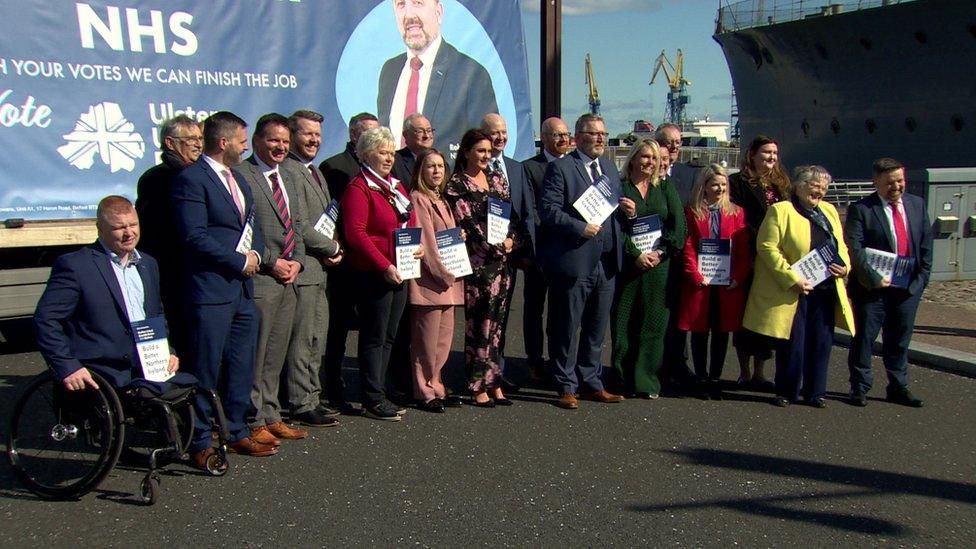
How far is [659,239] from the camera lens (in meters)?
5.95

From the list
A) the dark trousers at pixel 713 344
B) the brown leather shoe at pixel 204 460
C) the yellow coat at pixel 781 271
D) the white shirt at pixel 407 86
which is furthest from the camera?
the white shirt at pixel 407 86

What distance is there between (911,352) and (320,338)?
507 centimetres

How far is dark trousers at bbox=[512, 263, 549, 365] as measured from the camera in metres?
6.51

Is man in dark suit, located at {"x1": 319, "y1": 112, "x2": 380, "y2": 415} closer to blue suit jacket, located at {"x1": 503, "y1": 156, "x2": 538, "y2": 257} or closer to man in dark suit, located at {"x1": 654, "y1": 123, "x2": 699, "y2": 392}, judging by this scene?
blue suit jacket, located at {"x1": 503, "y1": 156, "x2": 538, "y2": 257}

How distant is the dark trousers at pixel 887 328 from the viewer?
5.99 metres

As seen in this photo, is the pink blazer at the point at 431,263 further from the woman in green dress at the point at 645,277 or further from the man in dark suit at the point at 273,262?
the woman in green dress at the point at 645,277

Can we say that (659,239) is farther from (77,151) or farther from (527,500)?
(77,151)

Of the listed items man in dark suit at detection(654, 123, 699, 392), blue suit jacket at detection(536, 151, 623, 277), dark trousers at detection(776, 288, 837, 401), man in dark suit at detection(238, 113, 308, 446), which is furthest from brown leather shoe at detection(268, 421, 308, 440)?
dark trousers at detection(776, 288, 837, 401)

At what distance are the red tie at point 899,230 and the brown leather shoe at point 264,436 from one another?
14.0 ft

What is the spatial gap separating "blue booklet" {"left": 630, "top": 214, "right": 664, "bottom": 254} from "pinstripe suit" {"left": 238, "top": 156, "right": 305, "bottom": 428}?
2.24 m

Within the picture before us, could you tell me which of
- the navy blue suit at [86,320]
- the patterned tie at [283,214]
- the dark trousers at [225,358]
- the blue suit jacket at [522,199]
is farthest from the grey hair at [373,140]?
the navy blue suit at [86,320]

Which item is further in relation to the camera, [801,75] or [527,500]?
[801,75]

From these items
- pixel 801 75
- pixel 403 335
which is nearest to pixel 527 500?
pixel 403 335

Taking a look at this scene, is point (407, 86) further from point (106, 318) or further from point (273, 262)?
point (106, 318)
